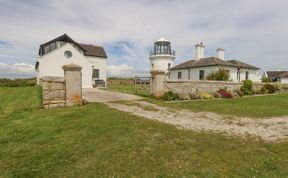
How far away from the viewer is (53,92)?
1021 cm

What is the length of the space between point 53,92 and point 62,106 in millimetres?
861

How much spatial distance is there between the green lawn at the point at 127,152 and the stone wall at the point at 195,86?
10241 millimetres

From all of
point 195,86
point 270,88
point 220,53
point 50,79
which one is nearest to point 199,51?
point 220,53

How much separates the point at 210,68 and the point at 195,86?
1342cm

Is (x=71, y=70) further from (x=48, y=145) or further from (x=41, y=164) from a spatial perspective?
(x=41, y=164)

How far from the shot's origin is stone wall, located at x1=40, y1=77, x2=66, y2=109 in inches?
395

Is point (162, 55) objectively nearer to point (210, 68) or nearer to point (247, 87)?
point (210, 68)

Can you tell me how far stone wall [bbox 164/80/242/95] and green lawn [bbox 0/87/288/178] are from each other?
10.2 metres

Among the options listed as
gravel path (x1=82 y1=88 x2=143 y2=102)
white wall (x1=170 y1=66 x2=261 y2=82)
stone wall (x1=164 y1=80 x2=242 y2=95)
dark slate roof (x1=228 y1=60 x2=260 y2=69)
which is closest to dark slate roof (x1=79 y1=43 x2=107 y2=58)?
white wall (x1=170 y1=66 x2=261 y2=82)

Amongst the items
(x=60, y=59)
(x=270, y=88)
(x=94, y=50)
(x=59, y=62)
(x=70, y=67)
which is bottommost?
(x=270, y=88)

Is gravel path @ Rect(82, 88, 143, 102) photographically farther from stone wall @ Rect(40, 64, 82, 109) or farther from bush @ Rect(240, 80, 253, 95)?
bush @ Rect(240, 80, 253, 95)

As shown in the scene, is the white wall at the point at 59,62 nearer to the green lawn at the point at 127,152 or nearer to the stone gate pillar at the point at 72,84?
the stone gate pillar at the point at 72,84

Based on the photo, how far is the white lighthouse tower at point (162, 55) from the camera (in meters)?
38.2

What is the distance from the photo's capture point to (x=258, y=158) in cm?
476
